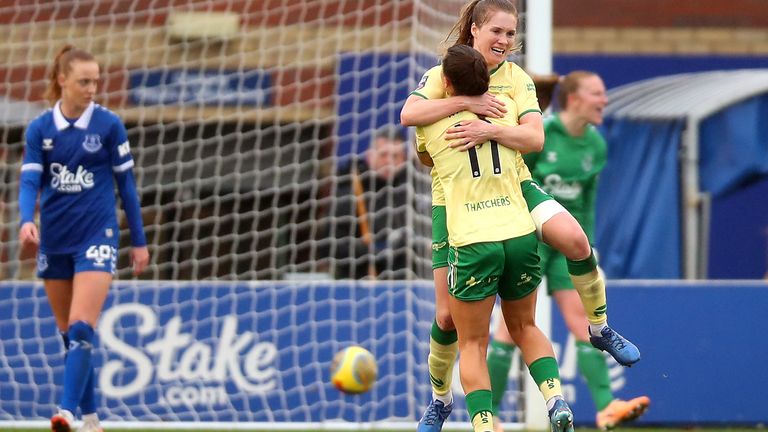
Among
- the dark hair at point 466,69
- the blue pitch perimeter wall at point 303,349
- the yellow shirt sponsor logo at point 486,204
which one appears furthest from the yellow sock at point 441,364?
the blue pitch perimeter wall at point 303,349

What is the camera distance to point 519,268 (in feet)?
18.0

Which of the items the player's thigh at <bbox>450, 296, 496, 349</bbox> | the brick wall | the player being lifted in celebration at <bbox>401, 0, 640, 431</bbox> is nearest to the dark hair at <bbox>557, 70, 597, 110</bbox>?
the player being lifted in celebration at <bbox>401, 0, 640, 431</bbox>

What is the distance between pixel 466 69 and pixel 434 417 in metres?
1.70

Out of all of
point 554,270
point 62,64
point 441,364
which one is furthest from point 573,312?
point 62,64

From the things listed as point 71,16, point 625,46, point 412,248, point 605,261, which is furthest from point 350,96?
point 625,46

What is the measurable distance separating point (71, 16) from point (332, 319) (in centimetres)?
332

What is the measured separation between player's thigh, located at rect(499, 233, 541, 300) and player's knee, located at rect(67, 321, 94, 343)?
2629mm

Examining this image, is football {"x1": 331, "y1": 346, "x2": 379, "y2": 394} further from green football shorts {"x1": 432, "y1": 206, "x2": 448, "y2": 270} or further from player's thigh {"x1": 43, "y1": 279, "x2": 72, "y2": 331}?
green football shorts {"x1": 432, "y1": 206, "x2": 448, "y2": 270}

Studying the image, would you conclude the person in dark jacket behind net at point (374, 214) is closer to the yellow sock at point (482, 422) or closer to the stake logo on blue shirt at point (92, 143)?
the stake logo on blue shirt at point (92, 143)

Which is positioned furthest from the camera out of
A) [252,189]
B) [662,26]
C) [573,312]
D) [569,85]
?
[662,26]

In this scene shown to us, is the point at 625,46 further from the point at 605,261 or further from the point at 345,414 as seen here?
the point at 345,414

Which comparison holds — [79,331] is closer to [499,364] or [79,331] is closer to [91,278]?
[91,278]

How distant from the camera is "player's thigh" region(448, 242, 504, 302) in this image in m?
5.38

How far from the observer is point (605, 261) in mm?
12141
